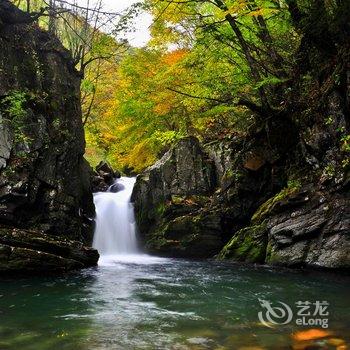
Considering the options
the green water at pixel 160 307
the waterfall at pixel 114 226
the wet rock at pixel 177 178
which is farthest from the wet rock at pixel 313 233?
the waterfall at pixel 114 226

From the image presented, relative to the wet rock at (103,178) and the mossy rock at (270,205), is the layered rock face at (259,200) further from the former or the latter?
the wet rock at (103,178)

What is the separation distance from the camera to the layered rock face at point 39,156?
10930 mm

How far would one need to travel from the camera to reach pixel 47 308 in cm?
701

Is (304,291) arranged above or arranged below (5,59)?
below

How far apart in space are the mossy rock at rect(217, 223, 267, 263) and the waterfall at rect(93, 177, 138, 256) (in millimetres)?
4761

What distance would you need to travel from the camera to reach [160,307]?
7.16m

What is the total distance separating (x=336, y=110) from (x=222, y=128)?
32.2 feet

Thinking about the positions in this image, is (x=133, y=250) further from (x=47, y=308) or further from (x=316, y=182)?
(x=47, y=308)

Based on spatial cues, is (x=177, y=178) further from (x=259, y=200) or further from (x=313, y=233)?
(x=313, y=233)

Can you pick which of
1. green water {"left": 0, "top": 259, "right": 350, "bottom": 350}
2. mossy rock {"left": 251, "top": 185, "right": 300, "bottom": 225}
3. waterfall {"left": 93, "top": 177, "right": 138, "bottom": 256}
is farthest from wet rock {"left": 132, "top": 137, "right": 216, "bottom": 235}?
green water {"left": 0, "top": 259, "right": 350, "bottom": 350}

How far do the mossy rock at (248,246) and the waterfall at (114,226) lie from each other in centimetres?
476

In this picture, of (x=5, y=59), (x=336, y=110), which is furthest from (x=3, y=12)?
(x=336, y=110)

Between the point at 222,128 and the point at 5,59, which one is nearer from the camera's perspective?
the point at 5,59

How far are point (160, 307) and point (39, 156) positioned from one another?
318 inches
